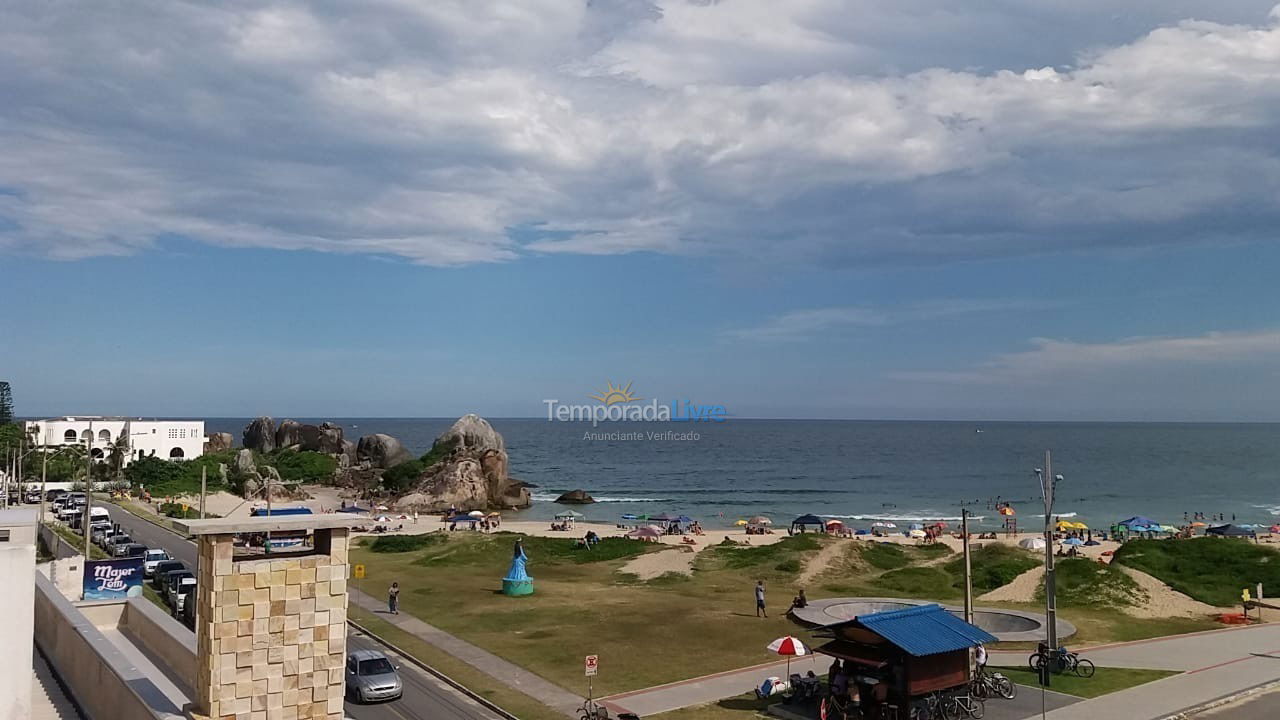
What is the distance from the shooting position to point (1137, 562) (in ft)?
147

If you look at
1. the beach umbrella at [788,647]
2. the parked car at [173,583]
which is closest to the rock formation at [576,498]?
the parked car at [173,583]

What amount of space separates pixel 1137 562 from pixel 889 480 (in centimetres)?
11048

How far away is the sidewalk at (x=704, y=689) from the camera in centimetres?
2402

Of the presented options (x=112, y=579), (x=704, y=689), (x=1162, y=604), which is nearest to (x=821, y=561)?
(x=1162, y=604)

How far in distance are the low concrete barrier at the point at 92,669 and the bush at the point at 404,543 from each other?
38.7 meters

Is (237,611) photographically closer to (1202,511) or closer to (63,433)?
(1202,511)

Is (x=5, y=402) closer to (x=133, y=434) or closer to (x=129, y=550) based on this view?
(x=133, y=434)

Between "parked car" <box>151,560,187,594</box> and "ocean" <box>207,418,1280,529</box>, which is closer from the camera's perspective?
"parked car" <box>151,560,187,594</box>

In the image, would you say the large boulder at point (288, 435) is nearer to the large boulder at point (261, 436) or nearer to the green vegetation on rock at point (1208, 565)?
the large boulder at point (261, 436)

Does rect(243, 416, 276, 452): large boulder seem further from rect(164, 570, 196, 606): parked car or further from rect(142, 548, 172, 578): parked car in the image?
rect(164, 570, 196, 606): parked car

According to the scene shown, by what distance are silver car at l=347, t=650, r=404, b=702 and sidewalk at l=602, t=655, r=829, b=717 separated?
19.4 feet

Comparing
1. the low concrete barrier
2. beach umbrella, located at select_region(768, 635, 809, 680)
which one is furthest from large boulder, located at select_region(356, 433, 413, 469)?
the low concrete barrier

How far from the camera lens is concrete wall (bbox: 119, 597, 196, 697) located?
14998 millimetres

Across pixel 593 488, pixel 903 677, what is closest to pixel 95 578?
pixel 903 677
